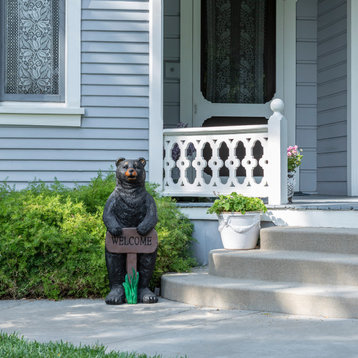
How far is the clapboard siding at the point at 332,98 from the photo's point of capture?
302 inches

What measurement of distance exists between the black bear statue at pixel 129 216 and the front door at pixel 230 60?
311 cm

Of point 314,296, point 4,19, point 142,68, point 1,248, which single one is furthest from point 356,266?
point 4,19

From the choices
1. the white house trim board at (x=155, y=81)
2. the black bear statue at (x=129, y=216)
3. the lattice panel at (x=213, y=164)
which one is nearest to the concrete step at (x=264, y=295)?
the black bear statue at (x=129, y=216)

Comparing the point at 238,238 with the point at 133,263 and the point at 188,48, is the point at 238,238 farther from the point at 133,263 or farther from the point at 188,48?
the point at 188,48

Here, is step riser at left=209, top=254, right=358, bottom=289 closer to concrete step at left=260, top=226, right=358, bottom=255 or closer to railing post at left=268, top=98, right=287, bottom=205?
concrete step at left=260, top=226, right=358, bottom=255

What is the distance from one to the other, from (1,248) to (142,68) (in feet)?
8.55

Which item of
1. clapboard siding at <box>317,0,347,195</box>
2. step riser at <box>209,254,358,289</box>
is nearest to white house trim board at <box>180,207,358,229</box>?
step riser at <box>209,254,358,289</box>

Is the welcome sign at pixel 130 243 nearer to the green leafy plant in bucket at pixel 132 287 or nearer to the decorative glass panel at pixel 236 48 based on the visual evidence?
the green leafy plant in bucket at pixel 132 287

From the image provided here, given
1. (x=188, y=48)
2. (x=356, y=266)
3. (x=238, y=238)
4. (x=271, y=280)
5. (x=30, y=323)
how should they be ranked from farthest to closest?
(x=188, y=48) → (x=238, y=238) → (x=271, y=280) → (x=356, y=266) → (x=30, y=323)

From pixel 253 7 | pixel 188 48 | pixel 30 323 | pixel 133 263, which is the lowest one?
pixel 30 323

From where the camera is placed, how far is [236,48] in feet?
25.8

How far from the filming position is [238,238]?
5.33 m

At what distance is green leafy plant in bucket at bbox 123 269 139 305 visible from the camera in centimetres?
467

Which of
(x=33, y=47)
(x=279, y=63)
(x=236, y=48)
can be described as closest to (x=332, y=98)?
(x=279, y=63)
